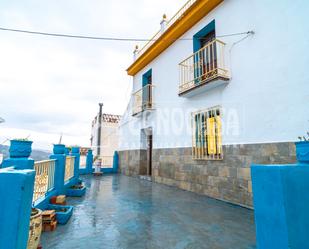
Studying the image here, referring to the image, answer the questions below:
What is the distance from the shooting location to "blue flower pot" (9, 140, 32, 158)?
109 inches

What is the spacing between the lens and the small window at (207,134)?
5.60m

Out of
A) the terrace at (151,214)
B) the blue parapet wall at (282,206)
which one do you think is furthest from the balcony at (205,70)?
the blue parapet wall at (282,206)

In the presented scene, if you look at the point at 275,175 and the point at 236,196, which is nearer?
the point at 275,175

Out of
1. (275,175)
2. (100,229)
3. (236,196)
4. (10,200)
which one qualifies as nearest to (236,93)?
(236,196)

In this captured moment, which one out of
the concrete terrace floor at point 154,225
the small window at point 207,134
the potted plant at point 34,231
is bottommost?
the concrete terrace floor at point 154,225

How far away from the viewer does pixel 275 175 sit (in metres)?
1.70

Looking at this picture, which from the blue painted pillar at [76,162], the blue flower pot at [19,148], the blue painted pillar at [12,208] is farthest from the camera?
the blue painted pillar at [76,162]

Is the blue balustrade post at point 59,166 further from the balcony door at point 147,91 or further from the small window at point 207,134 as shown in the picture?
the balcony door at point 147,91

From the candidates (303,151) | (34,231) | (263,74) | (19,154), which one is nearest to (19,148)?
(19,154)

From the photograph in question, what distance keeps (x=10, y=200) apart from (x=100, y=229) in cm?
215

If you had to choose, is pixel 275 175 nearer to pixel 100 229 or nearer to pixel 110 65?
pixel 100 229

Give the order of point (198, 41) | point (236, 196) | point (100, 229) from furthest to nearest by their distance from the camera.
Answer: point (198, 41)
point (236, 196)
point (100, 229)

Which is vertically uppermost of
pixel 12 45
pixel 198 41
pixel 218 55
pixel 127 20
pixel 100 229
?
pixel 127 20

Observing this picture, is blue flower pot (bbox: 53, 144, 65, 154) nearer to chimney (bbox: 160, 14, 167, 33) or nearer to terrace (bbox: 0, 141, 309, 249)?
terrace (bbox: 0, 141, 309, 249)
